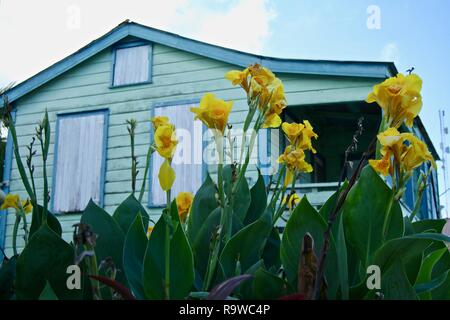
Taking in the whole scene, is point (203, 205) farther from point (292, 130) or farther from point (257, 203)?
point (292, 130)

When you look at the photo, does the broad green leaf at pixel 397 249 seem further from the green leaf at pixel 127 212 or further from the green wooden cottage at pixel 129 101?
the green wooden cottage at pixel 129 101

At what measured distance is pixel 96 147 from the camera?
7711mm

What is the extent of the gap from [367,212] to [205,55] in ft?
22.1

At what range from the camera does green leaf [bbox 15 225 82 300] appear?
0.74m

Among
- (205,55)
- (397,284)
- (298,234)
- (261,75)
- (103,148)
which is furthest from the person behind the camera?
(103,148)

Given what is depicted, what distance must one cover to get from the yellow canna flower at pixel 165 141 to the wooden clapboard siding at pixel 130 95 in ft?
19.8

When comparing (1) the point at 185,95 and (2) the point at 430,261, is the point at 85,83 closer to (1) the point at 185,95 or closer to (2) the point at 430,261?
(1) the point at 185,95

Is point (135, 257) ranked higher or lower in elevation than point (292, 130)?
lower

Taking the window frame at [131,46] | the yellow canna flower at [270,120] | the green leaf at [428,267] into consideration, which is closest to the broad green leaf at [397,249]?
the green leaf at [428,267]

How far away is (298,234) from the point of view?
31.1 inches

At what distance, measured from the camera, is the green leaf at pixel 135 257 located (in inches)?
Result: 30.8

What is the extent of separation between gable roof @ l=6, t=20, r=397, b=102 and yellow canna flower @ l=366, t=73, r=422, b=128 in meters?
5.79

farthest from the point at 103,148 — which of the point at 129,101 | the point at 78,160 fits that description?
the point at 129,101
